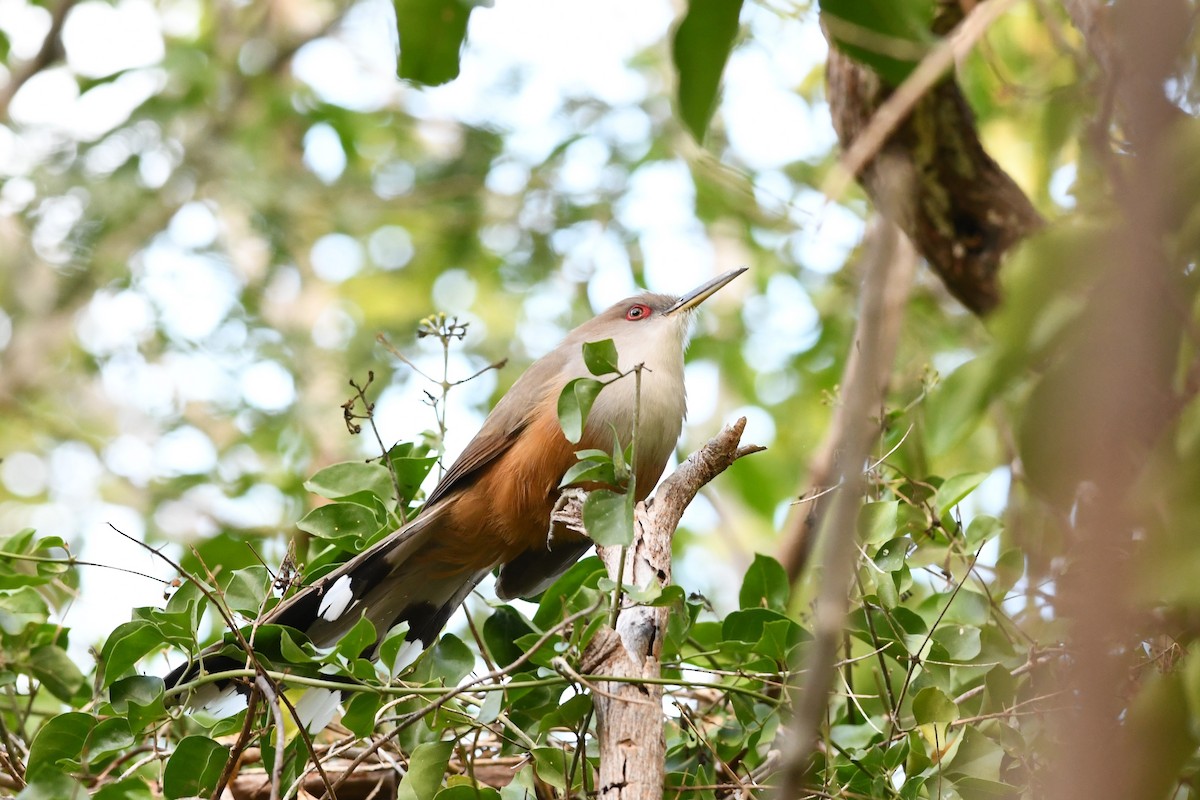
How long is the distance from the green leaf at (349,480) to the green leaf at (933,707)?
4.86 feet

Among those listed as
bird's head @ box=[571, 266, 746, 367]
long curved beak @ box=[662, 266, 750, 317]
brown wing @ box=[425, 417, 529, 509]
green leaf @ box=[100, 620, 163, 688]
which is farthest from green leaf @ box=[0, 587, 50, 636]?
long curved beak @ box=[662, 266, 750, 317]

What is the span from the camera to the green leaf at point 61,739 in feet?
7.89

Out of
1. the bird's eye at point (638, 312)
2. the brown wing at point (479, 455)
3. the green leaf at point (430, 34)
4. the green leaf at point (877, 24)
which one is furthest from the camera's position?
the bird's eye at point (638, 312)

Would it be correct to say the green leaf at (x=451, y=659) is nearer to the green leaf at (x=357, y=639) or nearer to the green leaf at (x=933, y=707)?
the green leaf at (x=357, y=639)

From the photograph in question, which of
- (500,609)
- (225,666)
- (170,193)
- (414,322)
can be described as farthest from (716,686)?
(170,193)

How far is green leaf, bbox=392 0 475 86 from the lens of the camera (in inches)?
50.3

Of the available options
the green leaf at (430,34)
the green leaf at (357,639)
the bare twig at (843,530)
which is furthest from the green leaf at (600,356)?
the bare twig at (843,530)

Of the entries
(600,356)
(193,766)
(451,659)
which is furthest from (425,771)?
(600,356)

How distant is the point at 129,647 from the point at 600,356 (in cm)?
120

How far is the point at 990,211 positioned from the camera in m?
4.03

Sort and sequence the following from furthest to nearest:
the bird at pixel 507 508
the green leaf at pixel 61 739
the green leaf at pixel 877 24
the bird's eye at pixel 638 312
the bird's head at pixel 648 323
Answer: the bird's eye at pixel 638 312
the bird's head at pixel 648 323
the bird at pixel 507 508
the green leaf at pixel 61 739
the green leaf at pixel 877 24

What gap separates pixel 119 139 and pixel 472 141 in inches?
85.3

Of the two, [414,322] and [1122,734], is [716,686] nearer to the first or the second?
[1122,734]

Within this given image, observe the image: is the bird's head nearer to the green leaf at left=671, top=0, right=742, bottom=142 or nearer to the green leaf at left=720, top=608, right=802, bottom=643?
the green leaf at left=720, top=608, right=802, bottom=643
